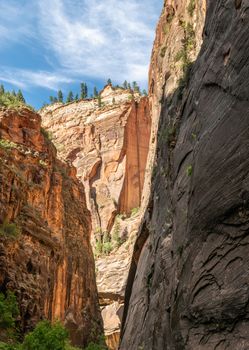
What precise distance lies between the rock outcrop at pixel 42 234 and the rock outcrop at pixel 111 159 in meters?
24.9


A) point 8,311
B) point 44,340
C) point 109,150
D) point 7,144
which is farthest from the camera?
point 109,150

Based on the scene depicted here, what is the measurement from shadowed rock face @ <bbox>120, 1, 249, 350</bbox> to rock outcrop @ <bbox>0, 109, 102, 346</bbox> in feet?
41.7

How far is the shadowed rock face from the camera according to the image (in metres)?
12.7

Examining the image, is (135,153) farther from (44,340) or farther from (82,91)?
(44,340)

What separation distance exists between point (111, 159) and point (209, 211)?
7255cm

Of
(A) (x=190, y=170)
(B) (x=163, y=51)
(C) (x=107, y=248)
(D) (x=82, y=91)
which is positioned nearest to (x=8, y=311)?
(A) (x=190, y=170)

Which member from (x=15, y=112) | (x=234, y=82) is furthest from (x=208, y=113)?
(x=15, y=112)

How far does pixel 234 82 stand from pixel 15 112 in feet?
98.9

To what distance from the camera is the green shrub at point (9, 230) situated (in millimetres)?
31614

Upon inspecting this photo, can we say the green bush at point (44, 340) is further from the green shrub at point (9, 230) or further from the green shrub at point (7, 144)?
the green shrub at point (7, 144)

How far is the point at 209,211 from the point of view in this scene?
1417 centimetres

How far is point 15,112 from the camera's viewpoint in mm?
41812

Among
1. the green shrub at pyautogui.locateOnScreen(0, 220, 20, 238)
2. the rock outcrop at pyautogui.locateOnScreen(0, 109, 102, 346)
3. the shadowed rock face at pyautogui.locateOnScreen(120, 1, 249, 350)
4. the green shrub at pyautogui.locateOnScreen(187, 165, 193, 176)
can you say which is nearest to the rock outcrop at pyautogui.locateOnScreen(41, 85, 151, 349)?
the rock outcrop at pyautogui.locateOnScreen(0, 109, 102, 346)

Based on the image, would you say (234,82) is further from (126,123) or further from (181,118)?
(126,123)
